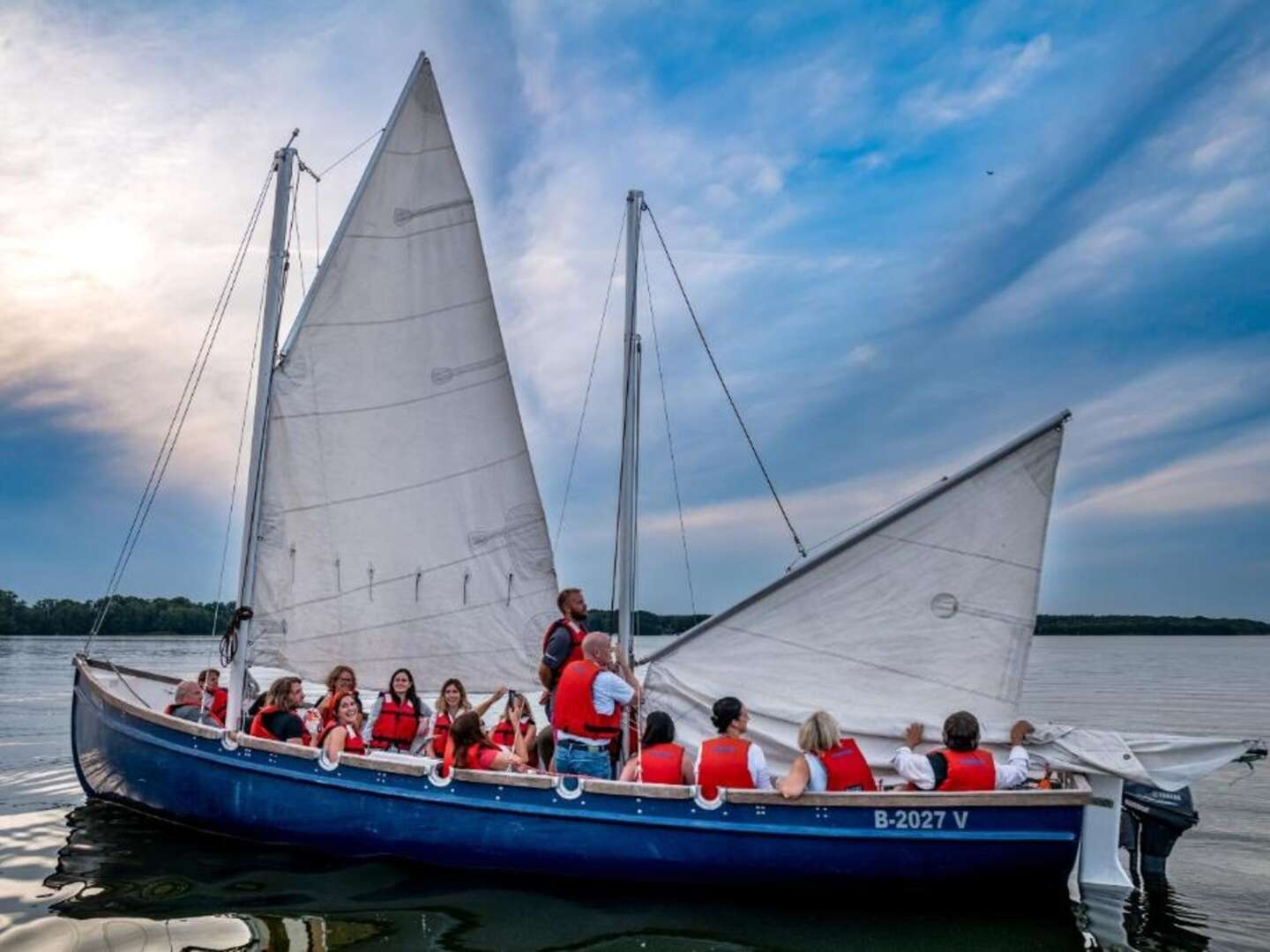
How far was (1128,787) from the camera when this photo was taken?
980 centimetres

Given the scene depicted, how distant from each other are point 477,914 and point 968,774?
443 cm

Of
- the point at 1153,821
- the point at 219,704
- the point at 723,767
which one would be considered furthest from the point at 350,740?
the point at 1153,821

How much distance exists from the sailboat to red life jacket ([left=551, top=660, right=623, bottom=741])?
63 cm

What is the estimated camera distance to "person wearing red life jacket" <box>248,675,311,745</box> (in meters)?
11.2

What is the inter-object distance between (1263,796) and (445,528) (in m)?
13.9

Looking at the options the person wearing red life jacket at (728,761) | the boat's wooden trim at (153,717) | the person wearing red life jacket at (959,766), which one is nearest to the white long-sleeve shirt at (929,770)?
the person wearing red life jacket at (959,766)

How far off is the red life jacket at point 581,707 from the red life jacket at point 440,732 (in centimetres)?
227

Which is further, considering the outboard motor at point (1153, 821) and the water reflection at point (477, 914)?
the outboard motor at point (1153, 821)

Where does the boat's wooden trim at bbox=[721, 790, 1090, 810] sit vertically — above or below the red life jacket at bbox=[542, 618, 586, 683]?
below

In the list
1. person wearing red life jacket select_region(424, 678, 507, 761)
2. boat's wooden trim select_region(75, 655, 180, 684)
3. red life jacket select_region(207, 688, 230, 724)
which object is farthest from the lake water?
boat's wooden trim select_region(75, 655, 180, 684)

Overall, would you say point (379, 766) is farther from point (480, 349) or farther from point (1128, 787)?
point (1128, 787)

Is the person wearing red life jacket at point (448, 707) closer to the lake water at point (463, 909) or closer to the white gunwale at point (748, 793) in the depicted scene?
the white gunwale at point (748, 793)

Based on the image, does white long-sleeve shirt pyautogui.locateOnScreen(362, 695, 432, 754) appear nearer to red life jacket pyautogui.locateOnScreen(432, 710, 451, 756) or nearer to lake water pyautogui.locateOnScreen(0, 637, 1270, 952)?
red life jacket pyautogui.locateOnScreen(432, 710, 451, 756)

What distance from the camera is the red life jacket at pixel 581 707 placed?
965 centimetres
